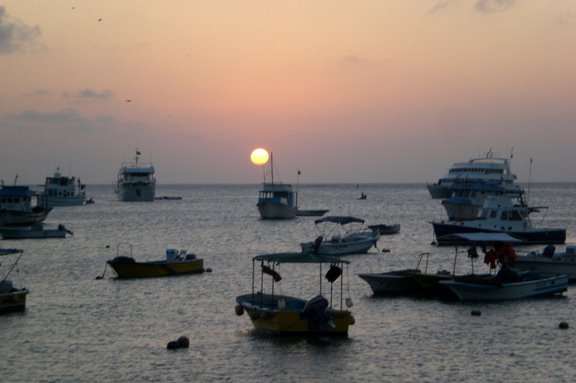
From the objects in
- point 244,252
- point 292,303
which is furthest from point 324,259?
point 244,252

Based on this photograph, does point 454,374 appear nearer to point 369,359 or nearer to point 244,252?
point 369,359

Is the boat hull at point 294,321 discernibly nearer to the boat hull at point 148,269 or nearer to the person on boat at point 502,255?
the person on boat at point 502,255

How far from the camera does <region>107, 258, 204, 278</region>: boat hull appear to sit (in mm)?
54844

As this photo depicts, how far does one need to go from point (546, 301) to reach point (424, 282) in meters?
5.57

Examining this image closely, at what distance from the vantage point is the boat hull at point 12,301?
40.2 metres

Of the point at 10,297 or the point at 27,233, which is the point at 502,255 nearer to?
the point at 10,297

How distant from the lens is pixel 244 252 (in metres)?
76.1

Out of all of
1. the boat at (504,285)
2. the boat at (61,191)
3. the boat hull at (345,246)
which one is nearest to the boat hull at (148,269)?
the boat hull at (345,246)

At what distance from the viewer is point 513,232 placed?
2862 inches

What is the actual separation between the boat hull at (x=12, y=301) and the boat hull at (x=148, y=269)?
43.5 ft

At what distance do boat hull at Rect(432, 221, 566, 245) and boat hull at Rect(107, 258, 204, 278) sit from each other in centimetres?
2327

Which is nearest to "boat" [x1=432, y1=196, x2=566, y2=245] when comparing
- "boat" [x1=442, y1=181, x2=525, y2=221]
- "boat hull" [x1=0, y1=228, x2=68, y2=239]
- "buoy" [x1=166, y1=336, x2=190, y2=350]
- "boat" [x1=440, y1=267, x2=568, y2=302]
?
"boat" [x1=442, y1=181, x2=525, y2=221]

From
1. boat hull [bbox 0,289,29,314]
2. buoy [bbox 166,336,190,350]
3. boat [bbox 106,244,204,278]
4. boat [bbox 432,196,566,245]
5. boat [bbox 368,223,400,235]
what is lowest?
buoy [bbox 166,336,190,350]

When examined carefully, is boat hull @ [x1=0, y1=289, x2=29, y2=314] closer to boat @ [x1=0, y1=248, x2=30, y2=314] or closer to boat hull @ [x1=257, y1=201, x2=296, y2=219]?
boat @ [x1=0, y1=248, x2=30, y2=314]
